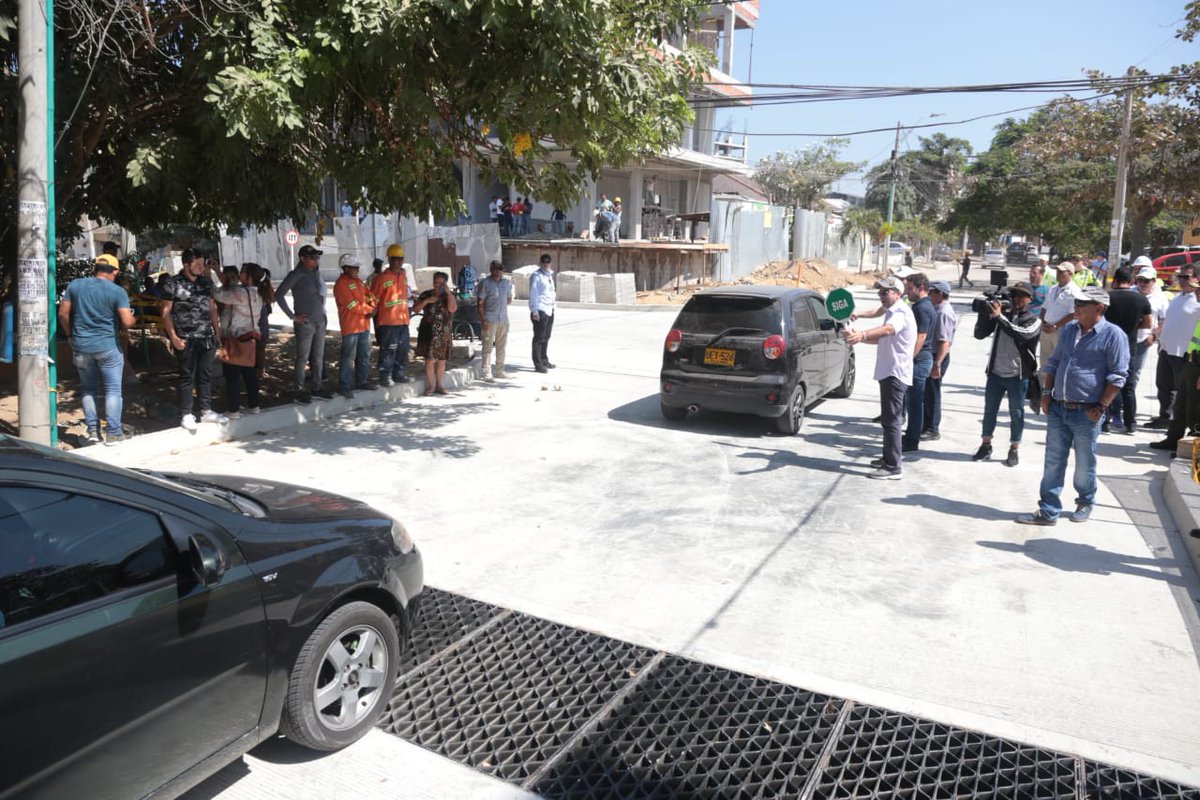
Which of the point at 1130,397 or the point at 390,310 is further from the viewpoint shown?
the point at 390,310

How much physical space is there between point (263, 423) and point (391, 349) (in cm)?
209

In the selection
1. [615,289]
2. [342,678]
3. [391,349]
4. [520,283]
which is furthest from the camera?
[520,283]

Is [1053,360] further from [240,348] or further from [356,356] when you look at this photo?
[356,356]

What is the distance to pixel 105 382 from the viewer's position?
25.2 ft

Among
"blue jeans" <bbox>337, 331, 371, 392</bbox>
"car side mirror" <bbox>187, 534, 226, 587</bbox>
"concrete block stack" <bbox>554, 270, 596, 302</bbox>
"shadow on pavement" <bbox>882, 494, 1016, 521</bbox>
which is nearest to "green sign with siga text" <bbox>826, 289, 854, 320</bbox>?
"shadow on pavement" <bbox>882, 494, 1016, 521</bbox>

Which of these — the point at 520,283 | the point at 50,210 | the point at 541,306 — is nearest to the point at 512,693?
the point at 50,210

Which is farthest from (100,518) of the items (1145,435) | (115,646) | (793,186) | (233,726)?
(793,186)

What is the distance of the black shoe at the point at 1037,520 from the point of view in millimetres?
6589

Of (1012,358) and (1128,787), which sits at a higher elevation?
(1012,358)

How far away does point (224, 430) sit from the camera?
8594 mm

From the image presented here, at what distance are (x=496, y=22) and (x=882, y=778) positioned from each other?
19.2 feet

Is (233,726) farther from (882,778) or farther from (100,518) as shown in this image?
(882,778)

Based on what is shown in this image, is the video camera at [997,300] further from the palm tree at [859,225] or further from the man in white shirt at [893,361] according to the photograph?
the palm tree at [859,225]

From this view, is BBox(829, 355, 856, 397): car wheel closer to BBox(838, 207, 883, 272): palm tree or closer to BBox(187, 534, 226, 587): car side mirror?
BBox(187, 534, 226, 587): car side mirror
